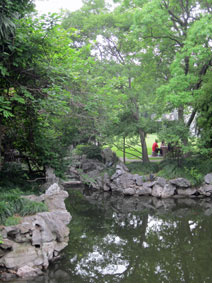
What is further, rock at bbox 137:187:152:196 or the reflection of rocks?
rock at bbox 137:187:152:196

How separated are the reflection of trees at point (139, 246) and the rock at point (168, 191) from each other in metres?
2.43

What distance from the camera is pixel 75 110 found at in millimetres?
10734

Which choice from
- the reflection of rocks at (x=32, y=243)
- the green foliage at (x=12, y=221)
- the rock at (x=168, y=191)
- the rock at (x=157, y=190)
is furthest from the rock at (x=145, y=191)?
the green foliage at (x=12, y=221)

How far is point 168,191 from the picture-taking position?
48.2ft

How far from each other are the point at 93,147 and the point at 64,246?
41.3ft

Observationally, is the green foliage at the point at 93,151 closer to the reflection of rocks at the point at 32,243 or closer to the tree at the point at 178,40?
the tree at the point at 178,40

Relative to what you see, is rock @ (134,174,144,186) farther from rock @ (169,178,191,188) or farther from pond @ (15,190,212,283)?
pond @ (15,190,212,283)

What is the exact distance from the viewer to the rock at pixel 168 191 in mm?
14664

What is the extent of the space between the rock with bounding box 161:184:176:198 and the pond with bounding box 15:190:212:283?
1.07m

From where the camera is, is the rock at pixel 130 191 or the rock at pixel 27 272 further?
the rock at pixel 130 191

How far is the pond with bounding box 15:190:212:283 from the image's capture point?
6.49 meters

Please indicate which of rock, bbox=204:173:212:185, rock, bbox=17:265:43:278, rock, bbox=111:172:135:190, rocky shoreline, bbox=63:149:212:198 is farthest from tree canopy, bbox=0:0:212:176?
rock, bbox=17:265:43:278

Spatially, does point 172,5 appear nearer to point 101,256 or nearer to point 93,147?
point 93,147

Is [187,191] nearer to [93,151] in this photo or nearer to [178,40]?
[93,151]
